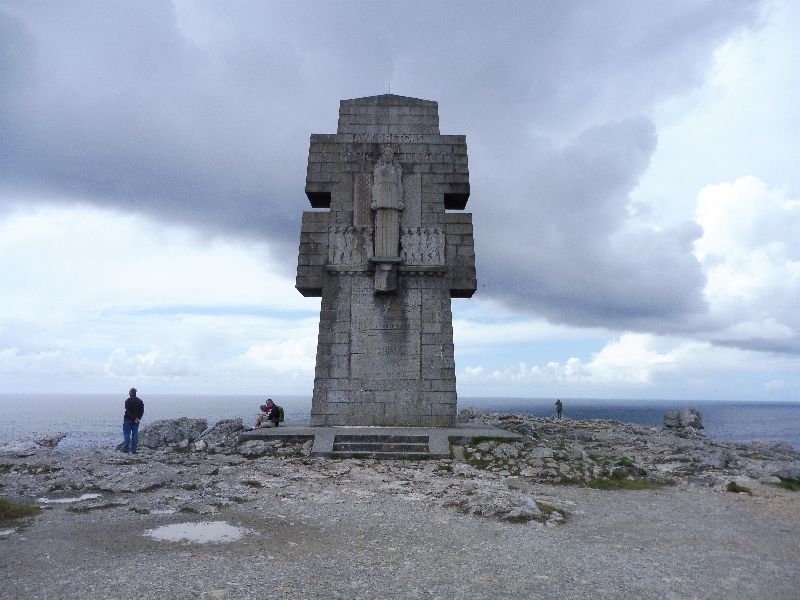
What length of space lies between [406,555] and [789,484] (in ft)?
32.8

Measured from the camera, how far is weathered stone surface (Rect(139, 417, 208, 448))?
59.9 ft

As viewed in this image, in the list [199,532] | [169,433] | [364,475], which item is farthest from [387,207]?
[199,532]

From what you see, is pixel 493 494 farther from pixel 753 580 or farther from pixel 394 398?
Result: pixel 394 398

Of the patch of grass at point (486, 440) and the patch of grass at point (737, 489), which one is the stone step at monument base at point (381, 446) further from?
the patch of grass at point (737, 489)

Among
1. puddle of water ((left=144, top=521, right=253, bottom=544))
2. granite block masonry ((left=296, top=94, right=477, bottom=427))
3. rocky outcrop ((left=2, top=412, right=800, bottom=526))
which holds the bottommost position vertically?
puddle of water ((left=144, top=521, right=253, bottom=544))

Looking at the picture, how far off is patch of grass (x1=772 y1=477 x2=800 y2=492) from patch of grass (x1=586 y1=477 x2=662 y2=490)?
2.63m

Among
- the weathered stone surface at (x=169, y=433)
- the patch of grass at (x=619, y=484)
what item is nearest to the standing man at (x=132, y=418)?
the weathered stone surface at (x=169, y=433)

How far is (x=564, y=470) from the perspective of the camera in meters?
12.1

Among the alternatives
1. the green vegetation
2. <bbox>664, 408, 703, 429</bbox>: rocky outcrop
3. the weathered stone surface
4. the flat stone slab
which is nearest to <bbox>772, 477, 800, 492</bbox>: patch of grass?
the green vegetation

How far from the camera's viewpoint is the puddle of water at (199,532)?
6952mm

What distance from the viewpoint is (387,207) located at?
18.3 meters

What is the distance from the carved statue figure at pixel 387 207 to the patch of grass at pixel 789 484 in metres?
12.1

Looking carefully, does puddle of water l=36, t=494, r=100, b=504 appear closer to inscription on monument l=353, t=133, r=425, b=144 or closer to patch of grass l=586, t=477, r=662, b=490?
patch of grass l=586, t=477, r=662, b=490

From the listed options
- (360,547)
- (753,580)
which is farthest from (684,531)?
(360,547)
